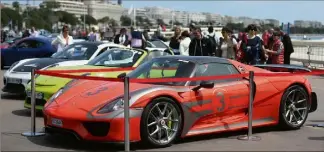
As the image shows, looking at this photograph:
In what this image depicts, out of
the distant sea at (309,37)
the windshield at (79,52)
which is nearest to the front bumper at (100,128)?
the windshield at (79,52)

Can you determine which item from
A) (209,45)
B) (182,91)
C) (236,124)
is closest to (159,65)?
(182,91)

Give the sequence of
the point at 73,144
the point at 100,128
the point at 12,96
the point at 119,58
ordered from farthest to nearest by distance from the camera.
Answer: the point at 12,96, the point at 119,58, the point at 73,144, the point at 100,128

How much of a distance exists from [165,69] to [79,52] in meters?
6.09

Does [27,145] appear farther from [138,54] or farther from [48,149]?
[138,54]

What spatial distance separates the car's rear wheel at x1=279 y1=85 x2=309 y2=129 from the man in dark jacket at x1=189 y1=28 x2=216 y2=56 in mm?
5226

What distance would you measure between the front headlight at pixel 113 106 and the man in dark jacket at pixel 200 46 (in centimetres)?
700

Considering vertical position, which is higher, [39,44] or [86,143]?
[39,44]

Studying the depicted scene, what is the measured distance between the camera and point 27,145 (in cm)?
693

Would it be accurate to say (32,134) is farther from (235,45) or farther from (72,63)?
(235,45)

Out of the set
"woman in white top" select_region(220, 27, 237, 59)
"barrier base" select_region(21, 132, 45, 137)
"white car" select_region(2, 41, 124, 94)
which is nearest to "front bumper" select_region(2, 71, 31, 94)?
"white car" select_region(2, 41, 124, 94)

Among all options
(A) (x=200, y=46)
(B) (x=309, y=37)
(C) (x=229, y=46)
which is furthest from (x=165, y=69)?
(B) (x=309, y=37)

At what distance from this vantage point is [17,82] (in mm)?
11875

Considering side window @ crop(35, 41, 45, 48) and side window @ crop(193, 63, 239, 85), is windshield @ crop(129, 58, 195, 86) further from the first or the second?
side window @ crop(35, 41, 45, 48)

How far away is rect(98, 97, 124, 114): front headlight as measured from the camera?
6504 millimetres
